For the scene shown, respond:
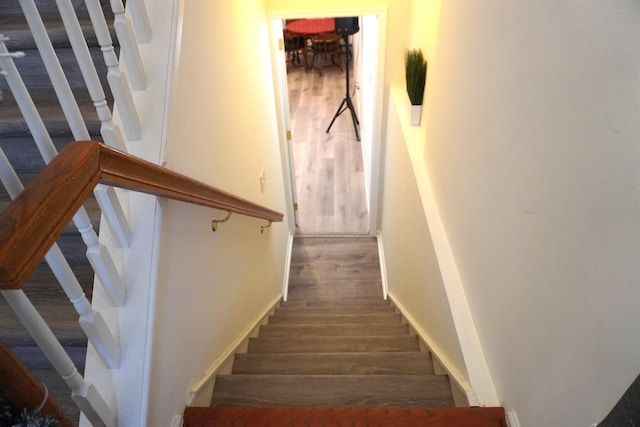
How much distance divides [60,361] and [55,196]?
15.3 inches

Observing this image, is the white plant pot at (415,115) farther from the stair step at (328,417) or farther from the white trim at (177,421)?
the white trim at (177,421)

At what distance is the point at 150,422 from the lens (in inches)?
44.7

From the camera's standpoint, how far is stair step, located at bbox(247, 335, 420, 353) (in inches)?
89.4

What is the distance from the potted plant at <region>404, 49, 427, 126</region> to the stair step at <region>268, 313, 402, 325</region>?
53.2 inches

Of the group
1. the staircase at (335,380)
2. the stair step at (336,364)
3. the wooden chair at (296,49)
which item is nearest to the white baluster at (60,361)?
the staircase at (335,380)

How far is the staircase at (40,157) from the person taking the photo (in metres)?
1.19

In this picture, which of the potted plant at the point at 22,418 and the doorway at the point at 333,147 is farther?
the doorway at the point at 333,147

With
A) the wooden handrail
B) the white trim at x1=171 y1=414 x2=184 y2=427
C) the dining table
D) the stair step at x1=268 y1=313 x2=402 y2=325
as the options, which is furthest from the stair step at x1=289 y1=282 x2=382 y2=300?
the dining table

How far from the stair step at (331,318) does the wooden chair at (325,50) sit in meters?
4.95

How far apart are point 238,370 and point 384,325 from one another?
1133 millimetres

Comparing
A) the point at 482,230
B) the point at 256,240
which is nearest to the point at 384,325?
the point at 256,240

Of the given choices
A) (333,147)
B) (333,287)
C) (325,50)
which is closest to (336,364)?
(333,287)

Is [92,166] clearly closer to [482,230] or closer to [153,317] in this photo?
[153,317]

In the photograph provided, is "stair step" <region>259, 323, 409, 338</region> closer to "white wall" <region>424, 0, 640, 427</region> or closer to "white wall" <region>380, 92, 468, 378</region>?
"white wall" <region>380, 92, 468, 378</region>
